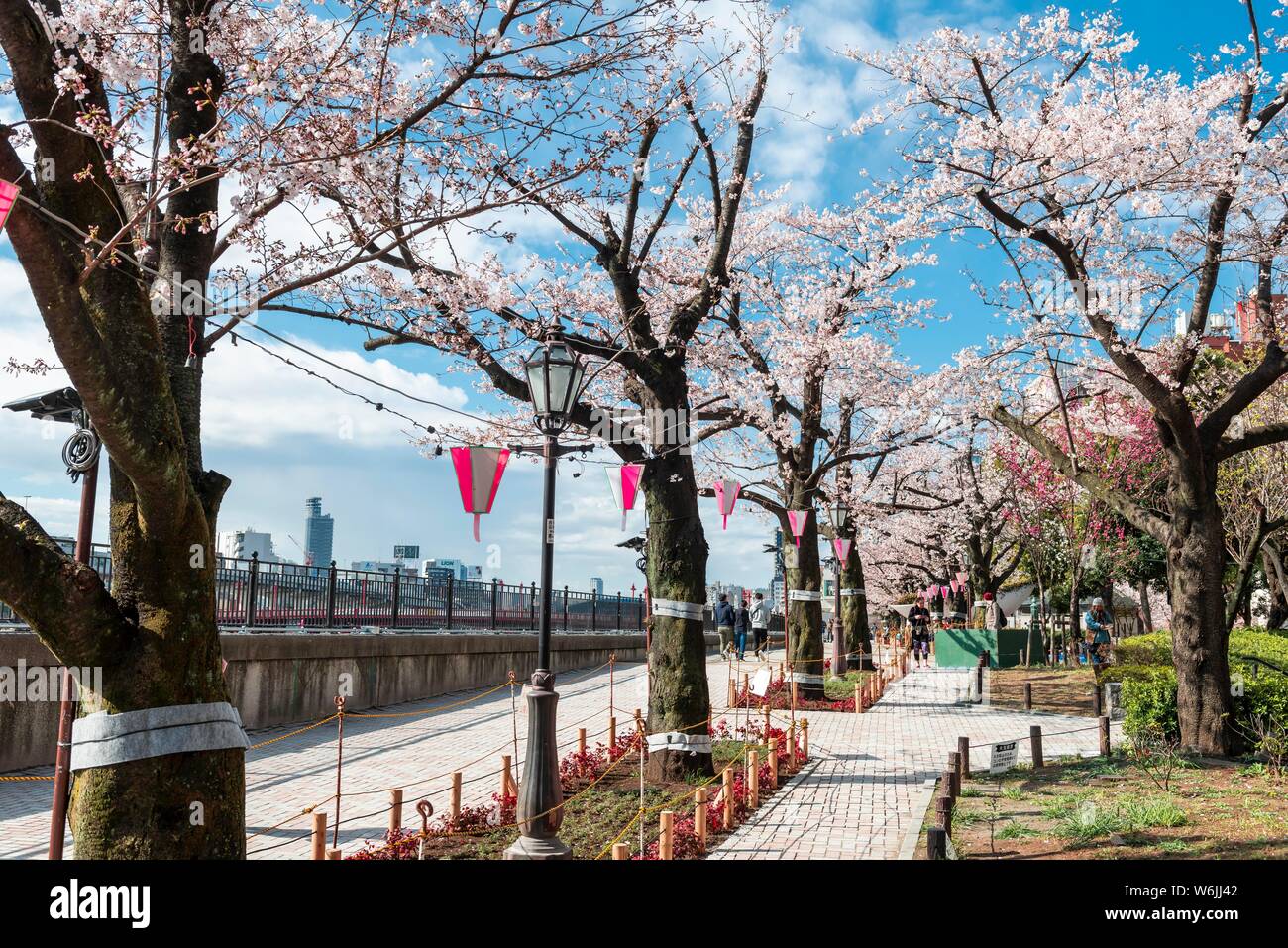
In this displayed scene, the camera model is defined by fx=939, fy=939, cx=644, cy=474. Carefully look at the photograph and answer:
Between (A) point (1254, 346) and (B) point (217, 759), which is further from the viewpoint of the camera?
(A) point (1254, 346)

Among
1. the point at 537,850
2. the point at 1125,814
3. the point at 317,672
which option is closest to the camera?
the point at 537,850

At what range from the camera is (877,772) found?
1284 centimetres

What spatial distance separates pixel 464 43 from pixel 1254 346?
21.5 metres

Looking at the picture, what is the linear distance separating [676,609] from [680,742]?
5.11ft

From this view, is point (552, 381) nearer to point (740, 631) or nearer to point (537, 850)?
point (537, 850)

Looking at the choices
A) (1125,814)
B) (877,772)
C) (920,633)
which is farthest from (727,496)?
(920,633)

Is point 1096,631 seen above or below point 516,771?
above

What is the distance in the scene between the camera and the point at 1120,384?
2203 cm

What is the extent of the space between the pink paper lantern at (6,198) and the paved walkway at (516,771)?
601 cm

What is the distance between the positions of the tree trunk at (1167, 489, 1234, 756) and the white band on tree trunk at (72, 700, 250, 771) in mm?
11896

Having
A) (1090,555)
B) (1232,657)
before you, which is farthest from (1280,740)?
(1090,555)

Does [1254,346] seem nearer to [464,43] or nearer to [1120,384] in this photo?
[1120,384]

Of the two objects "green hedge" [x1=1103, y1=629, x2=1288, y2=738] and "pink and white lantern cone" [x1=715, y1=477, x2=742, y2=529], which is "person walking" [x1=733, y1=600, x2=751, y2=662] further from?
"green hedge" [x1=1103, y1=629, x2=1288, y2=738]

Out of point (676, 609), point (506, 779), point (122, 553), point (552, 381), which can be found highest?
point (552, 381)
